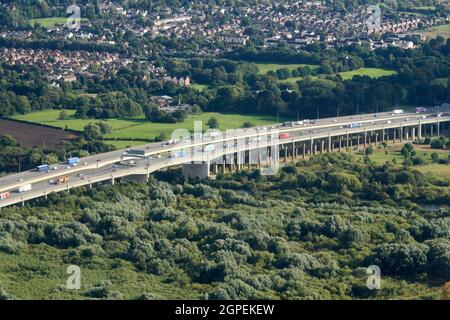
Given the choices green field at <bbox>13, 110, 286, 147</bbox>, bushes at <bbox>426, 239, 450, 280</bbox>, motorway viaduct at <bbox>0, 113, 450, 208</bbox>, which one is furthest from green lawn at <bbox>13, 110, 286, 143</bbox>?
bushes at <bbox>426, 239, 450, 280</bbox>

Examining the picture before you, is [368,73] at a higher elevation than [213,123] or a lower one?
higher

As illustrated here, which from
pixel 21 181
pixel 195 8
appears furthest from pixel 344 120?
pixel 195 8

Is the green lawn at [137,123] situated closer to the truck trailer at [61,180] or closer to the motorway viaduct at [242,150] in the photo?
the motorway viaduct at [242,150]

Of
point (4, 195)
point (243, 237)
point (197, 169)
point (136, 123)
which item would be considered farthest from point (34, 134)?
point (243, 237)

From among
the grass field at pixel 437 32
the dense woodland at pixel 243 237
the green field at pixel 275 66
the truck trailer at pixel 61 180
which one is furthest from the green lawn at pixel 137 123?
the grass field at pixel 437 32

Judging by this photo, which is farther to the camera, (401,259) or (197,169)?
(197,169)

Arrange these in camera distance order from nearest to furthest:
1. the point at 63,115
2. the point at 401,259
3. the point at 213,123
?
the point at 401,259 < the point at 213,123 < the point at 63,115

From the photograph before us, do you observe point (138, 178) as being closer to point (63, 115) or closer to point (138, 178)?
point (138, 178)
